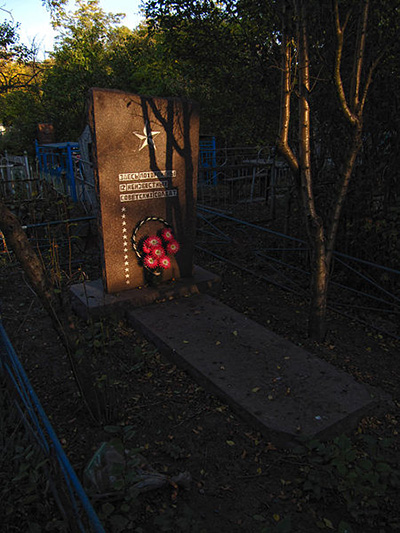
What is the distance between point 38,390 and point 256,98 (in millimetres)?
5315

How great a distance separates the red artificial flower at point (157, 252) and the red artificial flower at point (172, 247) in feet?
0.31

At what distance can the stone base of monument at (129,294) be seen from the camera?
4.98m

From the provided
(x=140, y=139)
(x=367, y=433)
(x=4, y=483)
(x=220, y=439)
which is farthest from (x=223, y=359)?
(x=140, y=139)

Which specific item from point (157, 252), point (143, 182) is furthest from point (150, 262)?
point (143, 182)

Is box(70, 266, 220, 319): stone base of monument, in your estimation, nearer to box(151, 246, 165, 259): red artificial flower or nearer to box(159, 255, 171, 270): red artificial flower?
box(159, 255, 171, 270): red artificial flower

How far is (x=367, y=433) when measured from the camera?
324cm

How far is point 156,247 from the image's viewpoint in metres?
5.42

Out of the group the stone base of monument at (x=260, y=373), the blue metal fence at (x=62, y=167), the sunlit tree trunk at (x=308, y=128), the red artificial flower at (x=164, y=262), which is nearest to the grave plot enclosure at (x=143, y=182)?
the red artificial flower at (x=164, y=262)

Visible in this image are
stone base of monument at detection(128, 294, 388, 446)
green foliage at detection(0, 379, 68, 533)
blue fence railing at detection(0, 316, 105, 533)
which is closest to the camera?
blue fence railing at detection(0, 316, 105, 533)

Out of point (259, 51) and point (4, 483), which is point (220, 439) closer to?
point (4, 483)

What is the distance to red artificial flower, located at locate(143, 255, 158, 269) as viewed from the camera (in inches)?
211

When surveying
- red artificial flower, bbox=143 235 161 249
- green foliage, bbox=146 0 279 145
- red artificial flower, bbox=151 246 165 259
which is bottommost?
red artificial flower, bbox=151 246 165 259

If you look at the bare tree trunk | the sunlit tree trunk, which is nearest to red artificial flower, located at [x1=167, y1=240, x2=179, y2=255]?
the sunlit tree trunk

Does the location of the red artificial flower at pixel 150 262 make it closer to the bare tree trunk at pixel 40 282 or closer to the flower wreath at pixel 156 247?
the flower wreath at pixel 156 247
